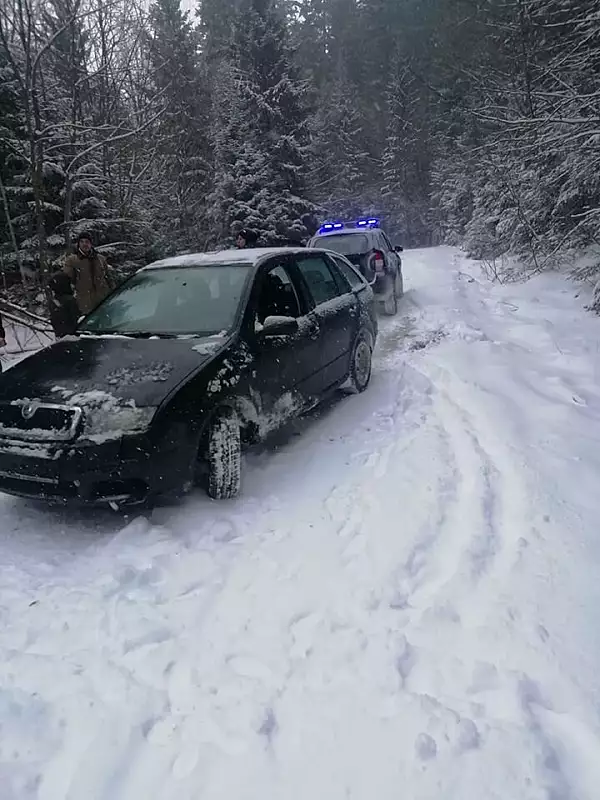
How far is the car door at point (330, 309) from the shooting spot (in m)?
5.68

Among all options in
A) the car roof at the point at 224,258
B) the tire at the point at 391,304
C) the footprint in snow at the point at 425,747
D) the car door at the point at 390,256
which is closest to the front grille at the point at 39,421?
the car roof at the point at 224,258

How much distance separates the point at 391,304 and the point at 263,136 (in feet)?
54.3

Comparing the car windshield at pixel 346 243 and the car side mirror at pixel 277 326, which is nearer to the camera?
the car side mirror at pixel 277 326

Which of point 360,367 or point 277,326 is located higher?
point 277,326

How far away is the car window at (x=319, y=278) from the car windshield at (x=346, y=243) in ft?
16.4

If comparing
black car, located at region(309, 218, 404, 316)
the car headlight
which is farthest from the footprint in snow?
black car, located at region(309, 218, 404, 316)

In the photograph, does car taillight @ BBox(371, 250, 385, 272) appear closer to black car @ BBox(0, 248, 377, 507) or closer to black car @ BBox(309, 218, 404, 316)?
black car @ BBox(309, 218, 404, 316)

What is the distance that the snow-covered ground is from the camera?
80.7 inches

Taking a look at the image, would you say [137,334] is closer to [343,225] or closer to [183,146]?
[343,225]

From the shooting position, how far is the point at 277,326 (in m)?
4.60

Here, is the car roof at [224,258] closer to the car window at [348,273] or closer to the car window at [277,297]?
the car window at [277,297]

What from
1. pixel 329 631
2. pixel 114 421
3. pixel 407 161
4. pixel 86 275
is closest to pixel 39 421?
pixel 114 421

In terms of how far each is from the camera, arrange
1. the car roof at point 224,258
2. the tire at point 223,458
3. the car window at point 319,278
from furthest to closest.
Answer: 1. the car window at point 319,278
2. the car roof at point 224,258
3. the tire at point 223,458

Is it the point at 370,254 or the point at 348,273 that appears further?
the point at 370,254
